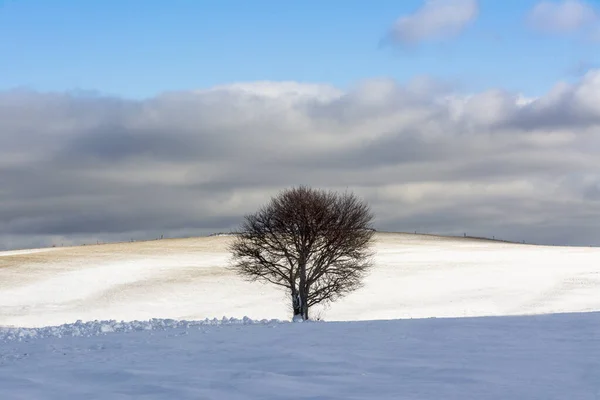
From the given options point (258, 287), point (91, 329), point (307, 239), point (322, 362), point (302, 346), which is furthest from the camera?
point (258, 287)

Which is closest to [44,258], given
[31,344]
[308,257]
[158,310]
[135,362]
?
[158,310]

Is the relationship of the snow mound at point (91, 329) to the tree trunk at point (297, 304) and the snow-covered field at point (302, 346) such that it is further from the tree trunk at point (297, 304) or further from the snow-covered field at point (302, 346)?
the tree trunk at point (297, 304)

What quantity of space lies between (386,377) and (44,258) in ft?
192

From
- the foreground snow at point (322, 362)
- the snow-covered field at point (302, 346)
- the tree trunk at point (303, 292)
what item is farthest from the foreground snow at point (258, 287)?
the foreground snow at point (322, 362)

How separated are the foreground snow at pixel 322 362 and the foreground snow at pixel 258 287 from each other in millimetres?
22742

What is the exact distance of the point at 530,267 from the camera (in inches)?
2474

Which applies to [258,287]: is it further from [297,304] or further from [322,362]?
[322,362]

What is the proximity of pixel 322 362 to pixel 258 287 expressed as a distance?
39024 mm

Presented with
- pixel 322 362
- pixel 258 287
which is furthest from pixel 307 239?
pixel 322 362

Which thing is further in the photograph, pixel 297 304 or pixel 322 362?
pixel 297 304

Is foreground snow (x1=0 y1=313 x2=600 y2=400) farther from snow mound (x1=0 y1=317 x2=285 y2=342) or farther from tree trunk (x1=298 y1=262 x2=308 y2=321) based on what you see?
tree trunk (x1=298 y1=262 x2=308 y2=321)

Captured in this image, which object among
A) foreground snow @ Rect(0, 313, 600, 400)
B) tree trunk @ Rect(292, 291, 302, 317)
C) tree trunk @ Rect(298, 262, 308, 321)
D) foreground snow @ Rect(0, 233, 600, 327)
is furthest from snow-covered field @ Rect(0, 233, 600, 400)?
tree trunk @ Rect(292, 291, 302, 317)

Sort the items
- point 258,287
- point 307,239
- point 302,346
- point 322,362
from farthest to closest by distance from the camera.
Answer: point 258,287 → point 307,239 → point 302,346 → point 322,362

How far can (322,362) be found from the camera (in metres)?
17.1
